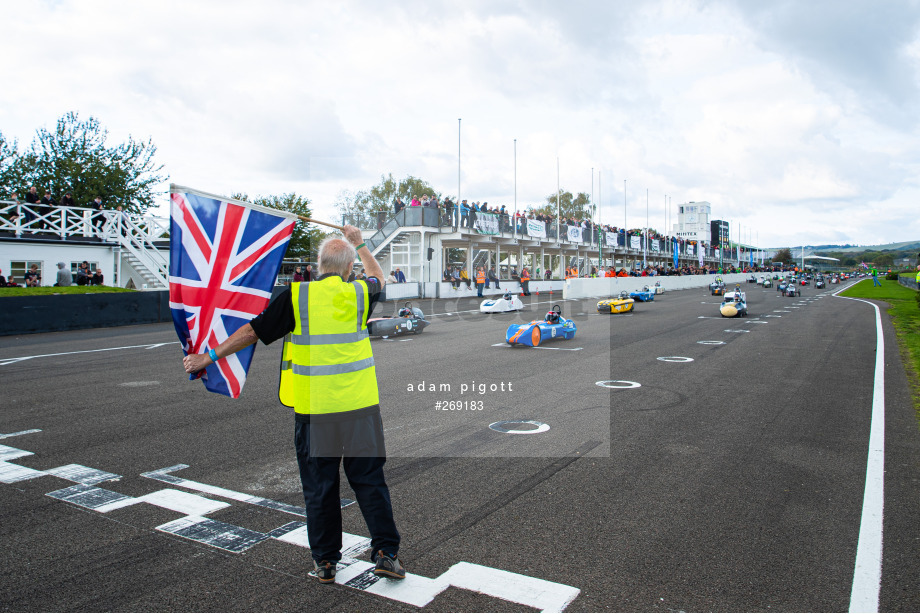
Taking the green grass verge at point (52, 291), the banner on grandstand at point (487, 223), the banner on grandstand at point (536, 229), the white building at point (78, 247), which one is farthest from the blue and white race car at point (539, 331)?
the banner on grandstand at point (536, 229)

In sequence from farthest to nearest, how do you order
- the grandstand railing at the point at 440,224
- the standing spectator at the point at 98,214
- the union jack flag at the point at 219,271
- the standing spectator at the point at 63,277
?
the grandstand railing at the point at 440,224 < the standing spectator at the point at 98,214 < the standing spectator at the point at 63,277 < the union jack flag at the point at 219,271

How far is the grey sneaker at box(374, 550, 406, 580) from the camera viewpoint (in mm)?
3600

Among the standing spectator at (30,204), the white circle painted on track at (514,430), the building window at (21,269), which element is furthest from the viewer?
the standing spectator at (30,204)

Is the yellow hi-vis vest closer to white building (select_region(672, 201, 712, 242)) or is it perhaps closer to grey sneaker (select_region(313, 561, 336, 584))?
grey sneaker (select_region(313, 561, 336, 584))

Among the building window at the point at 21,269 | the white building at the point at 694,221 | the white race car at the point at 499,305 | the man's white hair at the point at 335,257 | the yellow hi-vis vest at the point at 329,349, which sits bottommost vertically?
the white race car at the point at 499,305

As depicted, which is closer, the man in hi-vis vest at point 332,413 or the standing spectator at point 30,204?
the man in hi-vis vest at point 332,413

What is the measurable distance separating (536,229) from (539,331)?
107 feet

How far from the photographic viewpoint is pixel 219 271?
406 centimetres

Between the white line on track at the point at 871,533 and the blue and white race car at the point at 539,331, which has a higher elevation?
the blue and white race car at the point at 539,331

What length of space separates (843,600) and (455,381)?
719 cm

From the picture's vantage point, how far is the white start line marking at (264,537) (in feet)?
11.5

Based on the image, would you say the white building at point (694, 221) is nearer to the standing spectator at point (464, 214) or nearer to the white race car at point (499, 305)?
the standing spectator at point (464, 214)

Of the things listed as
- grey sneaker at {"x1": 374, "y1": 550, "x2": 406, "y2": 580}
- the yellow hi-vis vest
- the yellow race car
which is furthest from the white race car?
grey sneaker at {"x1": 374, "y1": 550, "x2": 406, "y2": 580}

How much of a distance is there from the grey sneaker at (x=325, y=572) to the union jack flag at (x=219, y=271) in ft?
3.88
